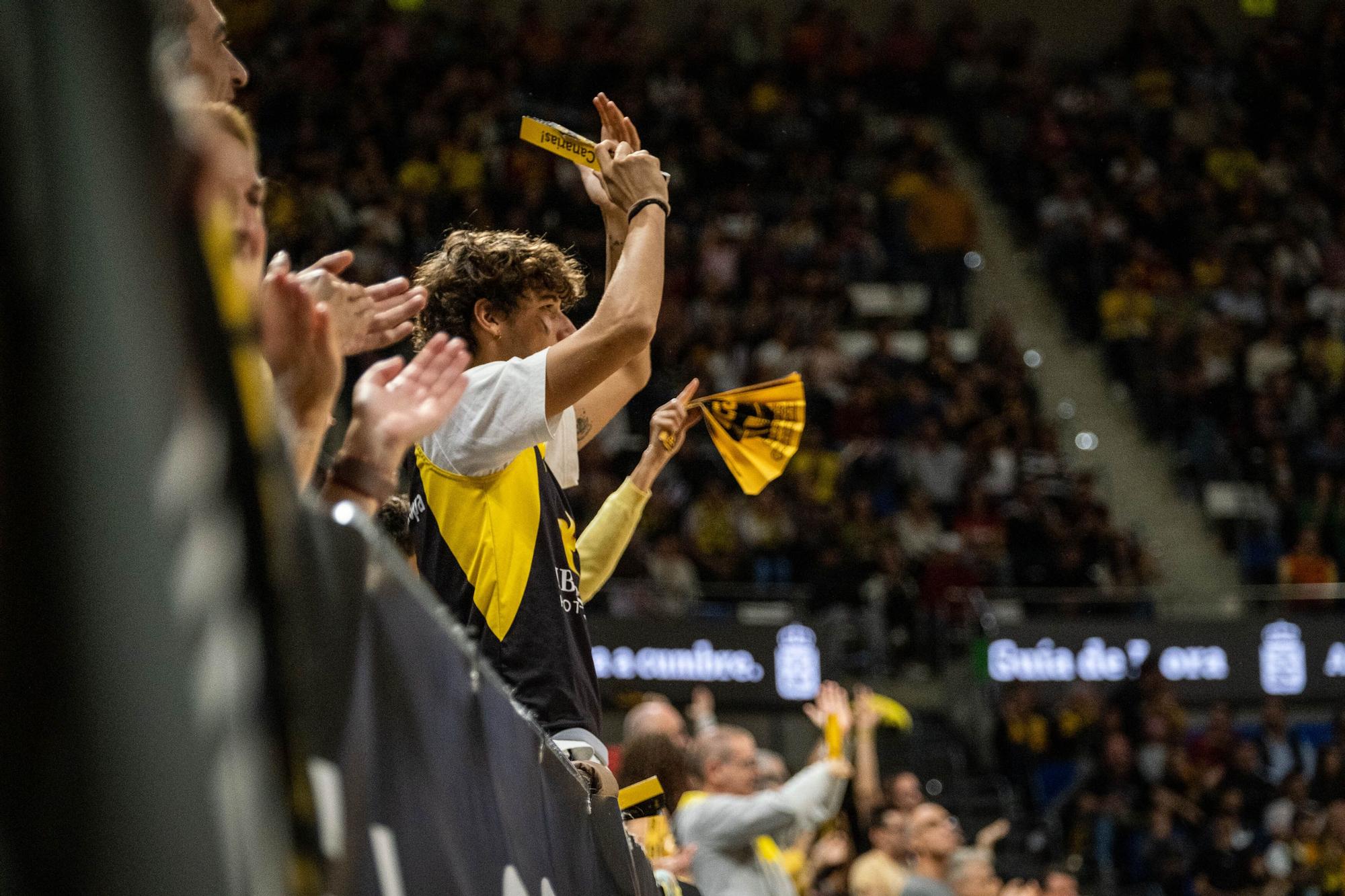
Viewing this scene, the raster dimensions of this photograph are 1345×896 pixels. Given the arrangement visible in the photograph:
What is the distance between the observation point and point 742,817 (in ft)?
16.5

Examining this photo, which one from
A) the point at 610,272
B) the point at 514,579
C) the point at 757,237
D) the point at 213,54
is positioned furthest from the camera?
the point at 757,237

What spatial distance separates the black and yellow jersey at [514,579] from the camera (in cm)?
275

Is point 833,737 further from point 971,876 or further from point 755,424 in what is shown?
point 755,424

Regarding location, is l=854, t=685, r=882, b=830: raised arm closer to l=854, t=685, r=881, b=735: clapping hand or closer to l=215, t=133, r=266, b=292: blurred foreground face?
l=854, t=685, r=881, b=735: clapping hand

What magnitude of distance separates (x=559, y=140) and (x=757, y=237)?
39.0ft

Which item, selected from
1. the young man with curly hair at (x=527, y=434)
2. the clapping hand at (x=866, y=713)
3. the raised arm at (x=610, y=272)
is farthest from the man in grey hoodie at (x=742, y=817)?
the young man with curly hair at (x=527, y=434)

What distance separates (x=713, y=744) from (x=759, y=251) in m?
9.51

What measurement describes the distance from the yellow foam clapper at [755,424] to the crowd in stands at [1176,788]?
7772mm

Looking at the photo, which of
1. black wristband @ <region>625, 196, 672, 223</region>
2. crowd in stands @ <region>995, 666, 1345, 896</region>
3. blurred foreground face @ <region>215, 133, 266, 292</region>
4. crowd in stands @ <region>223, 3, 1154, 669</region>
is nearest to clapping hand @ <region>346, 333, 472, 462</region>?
blurred foreground face @ <region>215, 133, 266, 292</region>

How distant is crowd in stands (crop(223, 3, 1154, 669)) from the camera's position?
11836 mm

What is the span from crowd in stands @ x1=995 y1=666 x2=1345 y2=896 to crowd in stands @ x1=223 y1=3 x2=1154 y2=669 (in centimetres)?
120

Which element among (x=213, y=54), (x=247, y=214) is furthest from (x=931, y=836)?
(x=247, y=214)

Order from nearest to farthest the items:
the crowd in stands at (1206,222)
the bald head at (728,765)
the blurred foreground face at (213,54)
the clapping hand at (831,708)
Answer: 1. the blurred foreground face at (213,54)
2. the bald head at (728,765)
3. the clapping hand at (831,708)
4. the crowd in stands at (1206,222)

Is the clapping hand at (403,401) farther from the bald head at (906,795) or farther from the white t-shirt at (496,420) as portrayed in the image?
the bald head at (906,795)
